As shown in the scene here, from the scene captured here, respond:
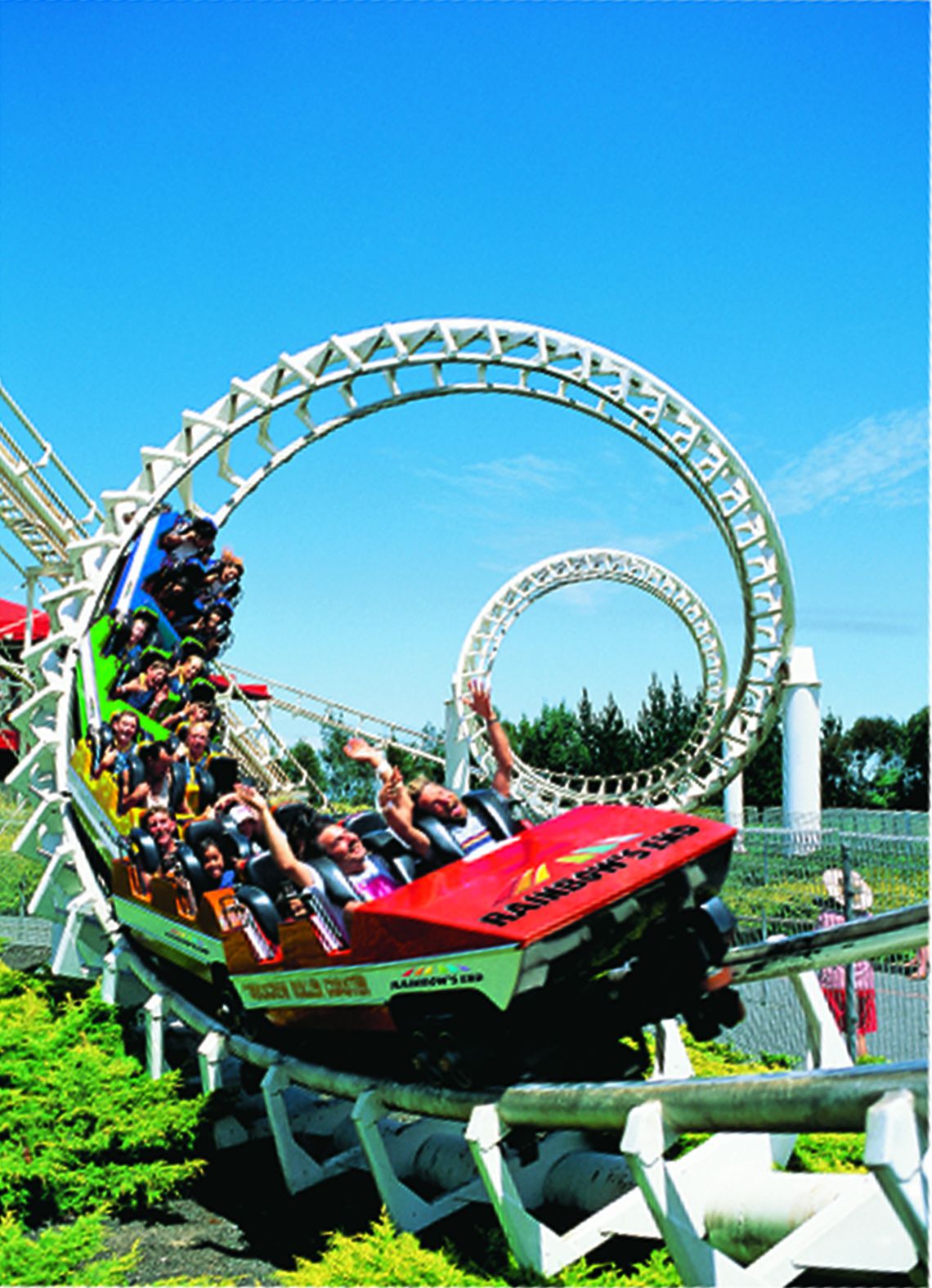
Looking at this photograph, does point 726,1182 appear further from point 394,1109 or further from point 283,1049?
point 283,1049

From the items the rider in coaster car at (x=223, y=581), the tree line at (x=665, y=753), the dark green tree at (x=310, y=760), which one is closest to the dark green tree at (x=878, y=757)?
the tree line at (x=665, y=753)

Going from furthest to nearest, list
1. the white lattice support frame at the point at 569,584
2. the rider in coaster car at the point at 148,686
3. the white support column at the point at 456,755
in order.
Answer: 1. the white lattice support frame at the point at 569,584
2. the white support column at the point at 456,755
3. the rider in coaster car at the point at 148,686

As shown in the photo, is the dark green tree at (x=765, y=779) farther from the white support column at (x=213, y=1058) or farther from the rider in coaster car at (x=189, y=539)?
the white support column at (x=213, y=1058)

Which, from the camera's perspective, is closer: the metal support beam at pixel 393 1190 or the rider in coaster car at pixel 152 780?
the metal support beam at pixel 393 1190

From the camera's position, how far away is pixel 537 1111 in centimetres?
356

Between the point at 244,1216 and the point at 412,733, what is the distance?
Result: 69.6 ft

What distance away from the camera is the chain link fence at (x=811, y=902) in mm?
6910

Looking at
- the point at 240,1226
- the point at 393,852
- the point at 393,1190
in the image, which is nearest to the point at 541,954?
the point at 393,1190

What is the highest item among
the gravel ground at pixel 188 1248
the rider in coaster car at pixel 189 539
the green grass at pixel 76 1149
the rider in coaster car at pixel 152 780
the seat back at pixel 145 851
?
the rider in coaster car at pixel 189 539

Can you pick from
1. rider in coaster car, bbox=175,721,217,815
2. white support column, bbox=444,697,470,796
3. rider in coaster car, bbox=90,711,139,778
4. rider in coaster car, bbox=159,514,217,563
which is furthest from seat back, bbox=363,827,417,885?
white support column, bbox=444,697,470,796

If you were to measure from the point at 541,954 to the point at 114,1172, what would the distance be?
2711 mm

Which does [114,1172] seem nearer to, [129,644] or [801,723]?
[129,644]

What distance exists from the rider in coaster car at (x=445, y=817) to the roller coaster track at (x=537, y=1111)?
89 centimetres

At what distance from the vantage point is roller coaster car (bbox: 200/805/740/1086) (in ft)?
12.2
